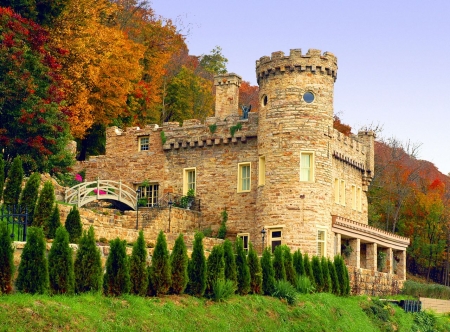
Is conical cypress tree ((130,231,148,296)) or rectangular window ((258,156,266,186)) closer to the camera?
conical cypress tree ((130,231,148,296))

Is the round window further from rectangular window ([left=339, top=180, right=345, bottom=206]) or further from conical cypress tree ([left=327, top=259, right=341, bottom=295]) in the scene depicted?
conical cypress tree ([left=327, top=259, right=341, bottom=295])

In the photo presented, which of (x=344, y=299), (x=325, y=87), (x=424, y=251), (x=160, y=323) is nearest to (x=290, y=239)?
(x=344, y=299)

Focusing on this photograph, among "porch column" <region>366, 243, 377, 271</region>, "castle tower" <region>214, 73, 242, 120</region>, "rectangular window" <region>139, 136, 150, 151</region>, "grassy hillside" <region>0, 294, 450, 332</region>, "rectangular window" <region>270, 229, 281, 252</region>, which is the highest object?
"castle tower" <region>214, 73, 242, 120</region>

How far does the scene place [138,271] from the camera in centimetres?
2270

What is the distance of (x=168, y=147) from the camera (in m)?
40.1

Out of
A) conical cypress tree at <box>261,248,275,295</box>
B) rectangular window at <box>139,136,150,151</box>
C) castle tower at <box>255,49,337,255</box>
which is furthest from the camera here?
rectangular window at <box>139,136,150,151</box>

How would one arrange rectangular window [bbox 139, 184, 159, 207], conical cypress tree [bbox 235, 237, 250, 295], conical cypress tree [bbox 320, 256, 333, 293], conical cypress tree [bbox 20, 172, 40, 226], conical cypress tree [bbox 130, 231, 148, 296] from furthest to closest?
rectangular window [bbox 139, 184, 159, 207], conical cypress tree [bbox 320, 256, 333, 293], conical cypress tree [bbox 235, 237, 250, 295], conical cypress tree [bbox 20, 172, 40, 226], conical cypress tree [bbox 130, 231, 148, 296]

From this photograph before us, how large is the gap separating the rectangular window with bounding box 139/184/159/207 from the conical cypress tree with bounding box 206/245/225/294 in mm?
14392

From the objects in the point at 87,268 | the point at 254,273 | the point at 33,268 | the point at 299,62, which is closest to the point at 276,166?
the point at 299,62

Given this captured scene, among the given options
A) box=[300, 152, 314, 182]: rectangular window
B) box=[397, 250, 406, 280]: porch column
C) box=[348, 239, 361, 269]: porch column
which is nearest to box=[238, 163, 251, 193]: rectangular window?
box=[300, 152, 314, 182]: rectangular window

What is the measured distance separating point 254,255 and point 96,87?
20.5 meters

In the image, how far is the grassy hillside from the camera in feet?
62.8

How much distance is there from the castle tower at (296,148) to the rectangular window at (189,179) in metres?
4.23

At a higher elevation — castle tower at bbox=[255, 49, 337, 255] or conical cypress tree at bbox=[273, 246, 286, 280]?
castle tower at bbox=[255, 49, 337, 255]
